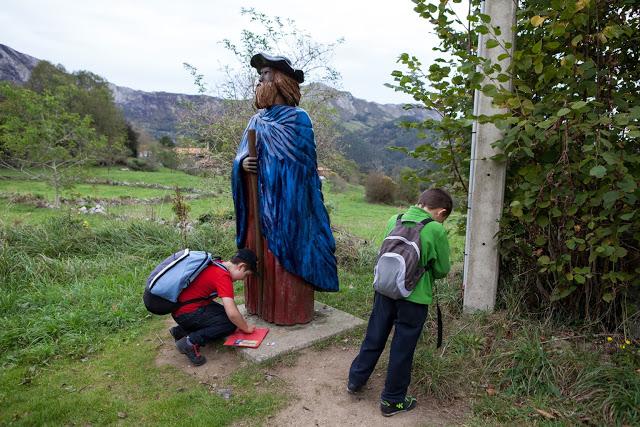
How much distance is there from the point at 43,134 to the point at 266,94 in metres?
11.4

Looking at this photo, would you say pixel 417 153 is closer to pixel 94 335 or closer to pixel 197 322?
pixel 197 322

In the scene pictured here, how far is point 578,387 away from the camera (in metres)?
2.94

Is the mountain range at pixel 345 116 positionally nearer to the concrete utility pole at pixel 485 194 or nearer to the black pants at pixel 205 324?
the concrete utility pole at pixel 485 194

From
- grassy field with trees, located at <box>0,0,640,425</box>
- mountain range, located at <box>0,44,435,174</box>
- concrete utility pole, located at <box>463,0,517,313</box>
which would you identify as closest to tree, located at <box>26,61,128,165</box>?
mountain range, located at <box>0,44,435,174</box>

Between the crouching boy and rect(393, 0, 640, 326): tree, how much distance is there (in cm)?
206

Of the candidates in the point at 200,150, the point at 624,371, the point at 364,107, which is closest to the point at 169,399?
the point at 624,371

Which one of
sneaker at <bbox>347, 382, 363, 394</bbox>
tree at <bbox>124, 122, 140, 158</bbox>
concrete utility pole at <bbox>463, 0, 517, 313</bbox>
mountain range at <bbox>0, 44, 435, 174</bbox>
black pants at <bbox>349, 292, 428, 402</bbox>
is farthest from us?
tree at <bbox>124, 122, 140, 158</bbox>

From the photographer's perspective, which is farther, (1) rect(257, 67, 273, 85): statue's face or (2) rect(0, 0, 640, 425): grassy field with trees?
(1) rect(257, 67, 273, 85): statue's face

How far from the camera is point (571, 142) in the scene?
3172 millimetres

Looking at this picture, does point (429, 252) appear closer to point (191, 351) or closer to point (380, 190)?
point (191, 351)

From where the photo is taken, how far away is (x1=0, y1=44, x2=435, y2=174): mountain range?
30494mm

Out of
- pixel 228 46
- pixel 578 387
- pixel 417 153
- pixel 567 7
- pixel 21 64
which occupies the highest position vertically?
pixel 21 64

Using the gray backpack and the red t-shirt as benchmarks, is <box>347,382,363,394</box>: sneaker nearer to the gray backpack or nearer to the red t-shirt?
the gray backpack

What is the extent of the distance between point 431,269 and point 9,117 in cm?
1358
